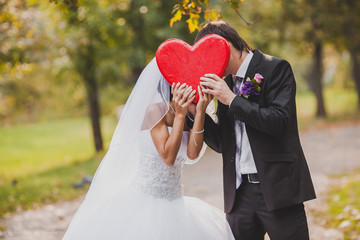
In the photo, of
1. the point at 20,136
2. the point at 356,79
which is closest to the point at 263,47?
the point at 356,79

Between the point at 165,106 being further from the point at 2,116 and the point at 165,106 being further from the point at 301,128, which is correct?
the point at 2,116

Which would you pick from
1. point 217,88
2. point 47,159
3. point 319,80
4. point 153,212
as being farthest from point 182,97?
point 319,80

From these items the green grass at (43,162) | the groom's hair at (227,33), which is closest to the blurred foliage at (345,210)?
the groom's hair at (227,33)

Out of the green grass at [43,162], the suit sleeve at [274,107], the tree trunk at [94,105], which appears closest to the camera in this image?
the suit sleeve at [274,107]

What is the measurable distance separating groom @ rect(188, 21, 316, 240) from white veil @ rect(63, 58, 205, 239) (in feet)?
1.32

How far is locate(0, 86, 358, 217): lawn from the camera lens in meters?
7.55

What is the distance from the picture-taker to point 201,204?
3.03 metres

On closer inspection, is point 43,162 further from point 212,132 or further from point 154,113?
point 212,132

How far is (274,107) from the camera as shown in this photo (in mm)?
2344

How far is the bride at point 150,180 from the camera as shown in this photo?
106 inches

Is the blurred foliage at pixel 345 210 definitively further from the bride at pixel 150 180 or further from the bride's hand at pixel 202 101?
the bride's hand at pixel 202 101

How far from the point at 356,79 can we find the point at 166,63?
16236 mm

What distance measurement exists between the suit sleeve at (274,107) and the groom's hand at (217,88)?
2.0 inches

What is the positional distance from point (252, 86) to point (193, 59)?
18.3 inches
